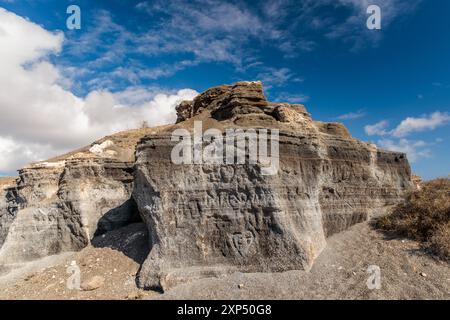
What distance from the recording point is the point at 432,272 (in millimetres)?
9383

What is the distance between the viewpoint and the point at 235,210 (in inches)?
404

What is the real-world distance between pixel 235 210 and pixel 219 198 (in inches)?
25.5

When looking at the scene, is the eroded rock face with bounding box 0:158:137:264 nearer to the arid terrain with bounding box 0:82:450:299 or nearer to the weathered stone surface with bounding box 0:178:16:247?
the arid terrain with bounding box 0:82:450:299

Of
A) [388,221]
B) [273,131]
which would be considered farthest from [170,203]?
[388,221]

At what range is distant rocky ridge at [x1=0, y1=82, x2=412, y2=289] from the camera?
9.95 m

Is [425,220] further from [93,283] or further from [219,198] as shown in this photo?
[93,283]

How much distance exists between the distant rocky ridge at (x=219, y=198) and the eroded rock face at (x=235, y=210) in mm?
32

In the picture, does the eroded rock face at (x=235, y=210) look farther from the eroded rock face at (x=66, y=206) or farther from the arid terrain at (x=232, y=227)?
the eroded rock face at (x=66, y=206)

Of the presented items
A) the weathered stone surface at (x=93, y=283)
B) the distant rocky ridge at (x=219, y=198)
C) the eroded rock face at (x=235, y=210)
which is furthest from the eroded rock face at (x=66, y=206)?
the eroded rock face at (x=235, y=210)

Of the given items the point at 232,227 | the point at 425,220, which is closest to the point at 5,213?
the point at 232,227

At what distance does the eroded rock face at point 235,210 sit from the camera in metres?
9.82

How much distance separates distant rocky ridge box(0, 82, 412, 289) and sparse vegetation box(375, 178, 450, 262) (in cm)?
109

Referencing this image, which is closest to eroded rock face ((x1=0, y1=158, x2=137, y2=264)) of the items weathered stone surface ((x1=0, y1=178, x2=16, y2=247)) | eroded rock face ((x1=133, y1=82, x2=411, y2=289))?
weathered stone surface ((x1=0, y1=178, x2=16, y2=247))

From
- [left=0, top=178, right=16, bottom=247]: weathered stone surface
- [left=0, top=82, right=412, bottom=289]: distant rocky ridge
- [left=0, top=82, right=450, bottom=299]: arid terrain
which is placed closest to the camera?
→ [left=0, top=82, right=450, bottom=299]: arid terrain
